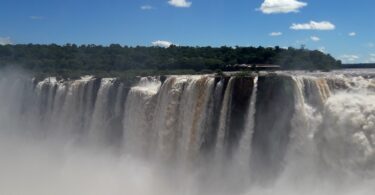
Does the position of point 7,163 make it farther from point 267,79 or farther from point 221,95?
point 267,79

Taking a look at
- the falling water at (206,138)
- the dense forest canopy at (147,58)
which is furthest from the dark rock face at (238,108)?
the dense forest canopy at (147,58)

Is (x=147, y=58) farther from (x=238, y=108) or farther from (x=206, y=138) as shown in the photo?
(x=238, y=108)

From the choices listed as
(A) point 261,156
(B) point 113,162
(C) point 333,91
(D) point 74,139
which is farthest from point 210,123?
(D) point 74,139

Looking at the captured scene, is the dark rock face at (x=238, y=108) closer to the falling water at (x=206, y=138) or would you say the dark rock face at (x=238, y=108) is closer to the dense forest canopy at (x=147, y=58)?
the falling water at (x=206, y=138)

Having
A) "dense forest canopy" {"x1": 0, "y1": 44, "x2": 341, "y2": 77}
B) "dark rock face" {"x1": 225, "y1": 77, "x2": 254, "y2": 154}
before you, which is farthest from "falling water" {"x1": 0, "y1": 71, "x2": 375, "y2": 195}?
"dense forest canopy" {"x1": 0, "y1": 44, "x2": 341, "y2": 77}

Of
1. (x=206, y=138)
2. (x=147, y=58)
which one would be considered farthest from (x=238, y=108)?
(x=147, y=58)

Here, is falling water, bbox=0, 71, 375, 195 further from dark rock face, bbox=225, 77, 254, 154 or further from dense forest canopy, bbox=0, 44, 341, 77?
dense forest canopy, bbox=0, 44, 341, 77
